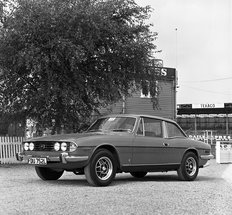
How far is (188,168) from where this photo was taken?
11328 mm

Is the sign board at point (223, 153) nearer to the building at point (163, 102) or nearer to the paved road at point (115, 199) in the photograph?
the paved road at point (115, 199)

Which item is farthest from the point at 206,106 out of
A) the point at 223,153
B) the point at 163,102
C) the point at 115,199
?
the point at 115,199

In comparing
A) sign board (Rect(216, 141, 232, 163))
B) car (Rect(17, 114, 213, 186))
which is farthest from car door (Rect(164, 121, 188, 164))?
sign board (Rect(216, 141, 232, 163))

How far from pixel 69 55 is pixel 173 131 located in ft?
17.4

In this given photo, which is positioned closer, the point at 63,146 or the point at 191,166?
the point at 63,146

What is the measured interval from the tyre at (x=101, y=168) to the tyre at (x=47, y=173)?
1.55m

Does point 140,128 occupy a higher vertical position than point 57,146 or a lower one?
higher

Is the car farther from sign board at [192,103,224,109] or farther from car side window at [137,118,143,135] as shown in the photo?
sign board at [192,103,224,109]

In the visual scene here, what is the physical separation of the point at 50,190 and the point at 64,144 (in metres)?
1.02

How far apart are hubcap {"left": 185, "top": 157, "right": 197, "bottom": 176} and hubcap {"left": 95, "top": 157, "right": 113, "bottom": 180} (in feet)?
8.93

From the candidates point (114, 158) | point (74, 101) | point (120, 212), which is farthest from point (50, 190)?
point (74, 101)

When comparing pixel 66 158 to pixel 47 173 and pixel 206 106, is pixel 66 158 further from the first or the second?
pixel 206 106

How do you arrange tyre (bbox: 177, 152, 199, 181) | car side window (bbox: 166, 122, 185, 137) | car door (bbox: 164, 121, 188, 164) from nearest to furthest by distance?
car door (bbox: 164, 121, 188, 164), tyre (bbox: 177, 152, 199, 181), car side window (bbox: 166, 122, 185, 137)

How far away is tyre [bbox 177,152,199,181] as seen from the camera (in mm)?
11070
